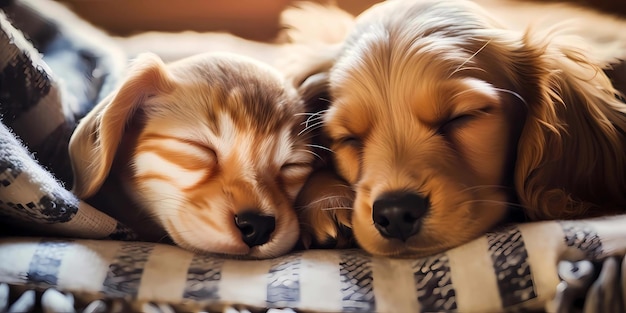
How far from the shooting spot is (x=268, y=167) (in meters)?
1.17

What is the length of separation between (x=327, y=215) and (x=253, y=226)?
15cm

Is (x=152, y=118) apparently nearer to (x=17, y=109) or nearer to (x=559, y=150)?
(x=17, y=109)

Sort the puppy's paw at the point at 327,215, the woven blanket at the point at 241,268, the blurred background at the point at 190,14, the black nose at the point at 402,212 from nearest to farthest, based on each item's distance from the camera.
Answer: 1. the woven blanket at the point at 241,268
2. the black nose at the point at 402,212
3. the puppy's paw at the point at 327,215
4. the blurred background at the point at 190,14

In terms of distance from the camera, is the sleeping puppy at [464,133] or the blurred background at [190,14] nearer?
the sleeping puppy at [464,133]

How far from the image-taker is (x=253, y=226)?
1.09 meters

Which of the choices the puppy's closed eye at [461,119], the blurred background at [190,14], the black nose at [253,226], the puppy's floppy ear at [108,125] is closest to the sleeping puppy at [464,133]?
the puppy's closed eye at [461,119]

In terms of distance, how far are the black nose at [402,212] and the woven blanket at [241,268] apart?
5 centimetres

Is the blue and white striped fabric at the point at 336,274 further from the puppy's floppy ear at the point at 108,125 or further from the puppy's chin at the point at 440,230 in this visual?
the puppy's floppy ear at the point at 108,125

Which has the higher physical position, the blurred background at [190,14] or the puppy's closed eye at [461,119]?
the blurred background at [190,14]

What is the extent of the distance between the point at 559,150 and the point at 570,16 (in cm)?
29

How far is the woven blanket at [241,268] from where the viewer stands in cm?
90

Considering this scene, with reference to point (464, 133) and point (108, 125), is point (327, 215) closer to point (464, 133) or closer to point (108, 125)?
point (464, 133)

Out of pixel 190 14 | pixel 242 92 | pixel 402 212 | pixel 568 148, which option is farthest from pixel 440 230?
pixel 190 14

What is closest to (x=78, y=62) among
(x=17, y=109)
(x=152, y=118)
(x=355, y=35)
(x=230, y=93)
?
(x=17, y=109)
